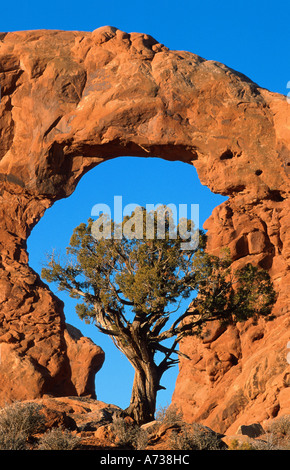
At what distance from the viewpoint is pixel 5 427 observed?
65.9ft

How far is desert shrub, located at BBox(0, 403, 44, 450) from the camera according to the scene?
61.5ft

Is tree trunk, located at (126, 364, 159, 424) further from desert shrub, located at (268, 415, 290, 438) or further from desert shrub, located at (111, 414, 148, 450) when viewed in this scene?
desert shrub, located at (111, 414, 148, 450)

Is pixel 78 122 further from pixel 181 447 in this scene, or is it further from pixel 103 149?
pixel 181 447

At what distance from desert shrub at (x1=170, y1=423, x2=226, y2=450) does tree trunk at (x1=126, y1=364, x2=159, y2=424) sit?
27.6ft

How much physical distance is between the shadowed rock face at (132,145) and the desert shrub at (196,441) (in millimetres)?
14266

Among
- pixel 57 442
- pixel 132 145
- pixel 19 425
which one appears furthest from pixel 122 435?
pixel 132 145

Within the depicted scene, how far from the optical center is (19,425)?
20.3 metres

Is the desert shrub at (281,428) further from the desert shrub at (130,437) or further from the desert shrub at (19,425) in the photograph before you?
the desert shrub at (19,425)

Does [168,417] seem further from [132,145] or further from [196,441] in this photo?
[132,145]

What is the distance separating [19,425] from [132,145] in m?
19.5

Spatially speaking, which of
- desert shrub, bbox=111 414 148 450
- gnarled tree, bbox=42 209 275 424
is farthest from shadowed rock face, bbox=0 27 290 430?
desert shrub, bbox=111 414 148 450

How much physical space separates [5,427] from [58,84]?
21265 mm
